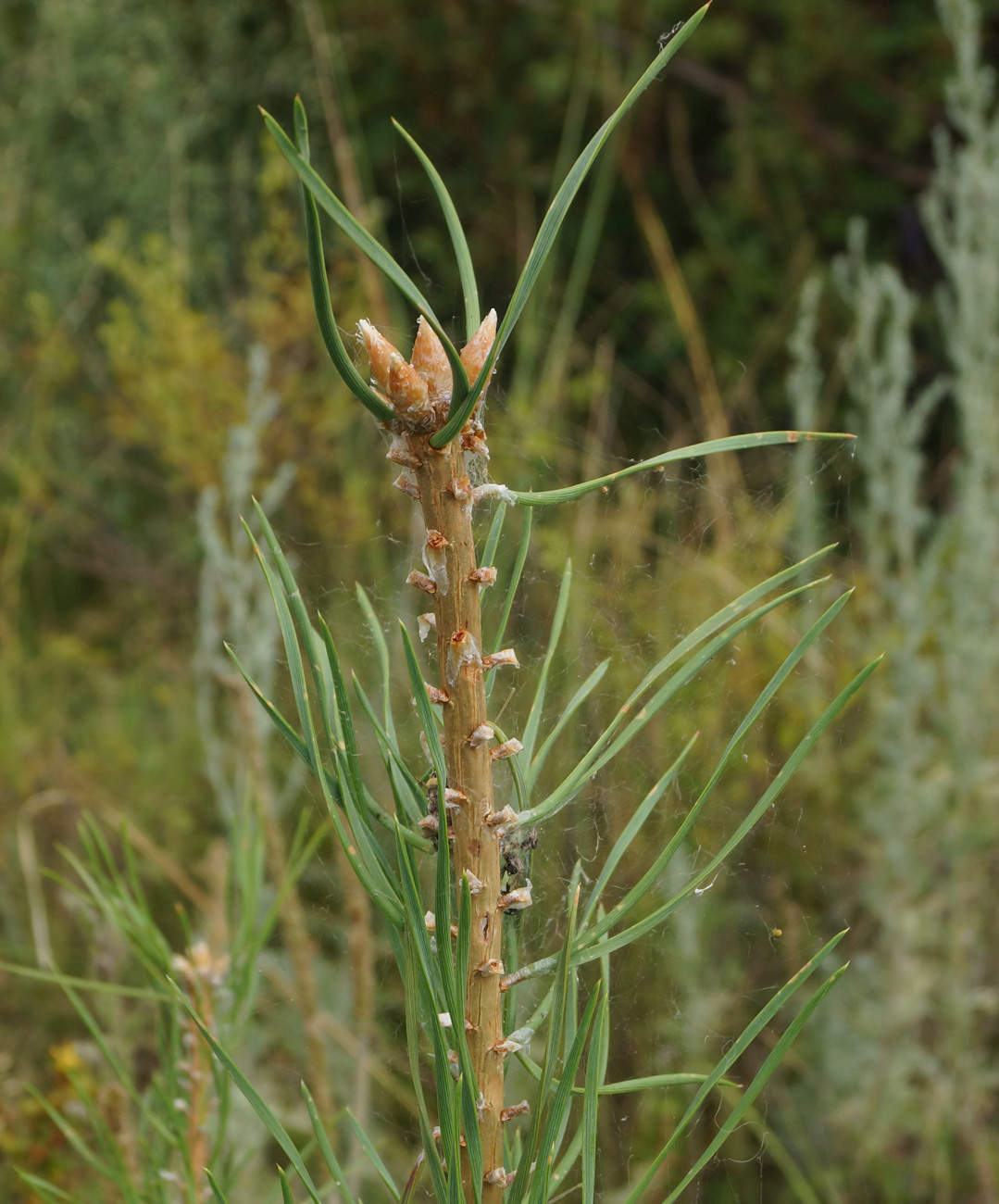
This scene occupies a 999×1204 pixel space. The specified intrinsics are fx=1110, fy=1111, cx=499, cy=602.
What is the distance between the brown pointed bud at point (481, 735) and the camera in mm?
275

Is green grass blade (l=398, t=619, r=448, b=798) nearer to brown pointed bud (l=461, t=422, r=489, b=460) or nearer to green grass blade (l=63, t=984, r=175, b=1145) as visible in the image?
brown pointed bud (l=461, t=422, r=489, b=460)

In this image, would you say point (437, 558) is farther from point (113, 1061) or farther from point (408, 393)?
point (113, 1061)

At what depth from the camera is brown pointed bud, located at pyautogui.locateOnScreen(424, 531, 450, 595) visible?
0.87 ft

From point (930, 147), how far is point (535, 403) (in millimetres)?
1535

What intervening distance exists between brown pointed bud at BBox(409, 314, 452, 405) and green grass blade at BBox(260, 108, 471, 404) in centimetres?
2

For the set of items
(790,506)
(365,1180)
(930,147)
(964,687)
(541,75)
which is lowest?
(365,1180)

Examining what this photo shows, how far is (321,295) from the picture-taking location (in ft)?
0.71

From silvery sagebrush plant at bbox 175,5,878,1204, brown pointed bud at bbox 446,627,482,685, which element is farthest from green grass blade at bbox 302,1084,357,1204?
brown pointed bud at bbox 446,627,482,685

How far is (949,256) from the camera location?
1229 mm

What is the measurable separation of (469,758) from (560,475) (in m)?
1.41

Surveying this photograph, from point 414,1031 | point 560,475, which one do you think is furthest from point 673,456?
point 560,475

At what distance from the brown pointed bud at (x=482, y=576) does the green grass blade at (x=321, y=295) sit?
0.16 ft

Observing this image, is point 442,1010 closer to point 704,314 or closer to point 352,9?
point 704,314

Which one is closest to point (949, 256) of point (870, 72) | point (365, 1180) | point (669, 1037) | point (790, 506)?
point (790, 506)
